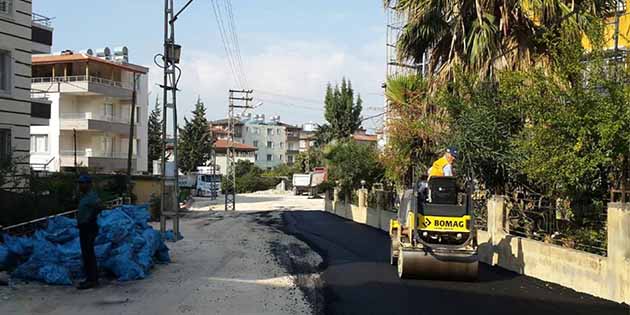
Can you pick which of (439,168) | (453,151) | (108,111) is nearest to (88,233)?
(439,168)

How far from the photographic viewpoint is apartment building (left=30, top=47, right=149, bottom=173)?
52.2 meters

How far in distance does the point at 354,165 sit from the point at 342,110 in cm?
2929

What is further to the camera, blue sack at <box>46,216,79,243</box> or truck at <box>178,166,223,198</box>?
truck at <box>178,166,223,198</box>

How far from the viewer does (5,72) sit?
22906 mm

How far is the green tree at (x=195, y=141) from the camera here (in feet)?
268

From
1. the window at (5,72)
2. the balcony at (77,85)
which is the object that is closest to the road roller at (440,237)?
the window at (5,72)

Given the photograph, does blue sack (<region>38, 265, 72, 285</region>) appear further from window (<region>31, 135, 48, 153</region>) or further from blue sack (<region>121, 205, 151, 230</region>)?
window (<region>31, 135, 48, 153</region>)

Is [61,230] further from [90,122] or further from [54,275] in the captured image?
[90,122]

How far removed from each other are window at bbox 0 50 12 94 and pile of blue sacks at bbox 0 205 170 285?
11.6 meters

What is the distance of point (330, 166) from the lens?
3475cm

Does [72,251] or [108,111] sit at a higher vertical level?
[108,111]

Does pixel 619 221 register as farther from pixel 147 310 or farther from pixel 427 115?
pixel 427 115

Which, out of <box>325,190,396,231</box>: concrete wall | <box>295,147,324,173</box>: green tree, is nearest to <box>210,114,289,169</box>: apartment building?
<box>295,147,324,173</box>: green tree

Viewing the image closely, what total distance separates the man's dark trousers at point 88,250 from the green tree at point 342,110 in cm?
5001
